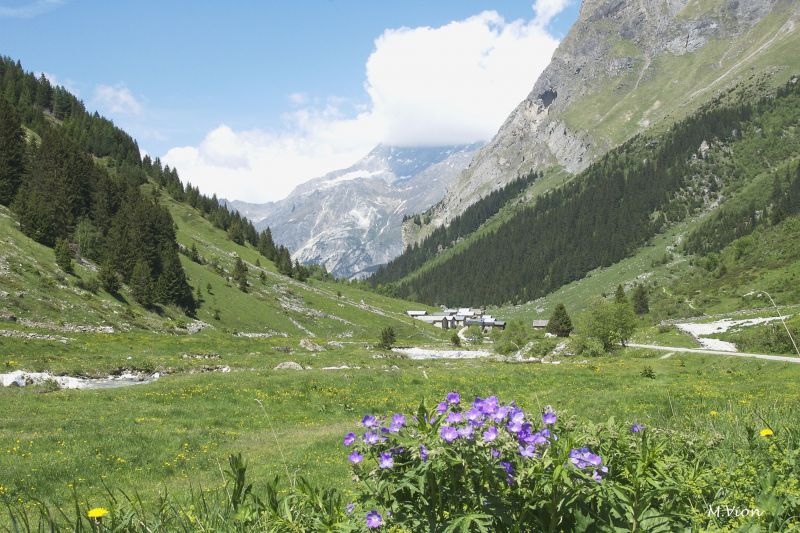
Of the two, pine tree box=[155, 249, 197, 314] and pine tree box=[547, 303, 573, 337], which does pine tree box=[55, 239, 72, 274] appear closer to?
pine tree box=[155, 249, 197, 314]

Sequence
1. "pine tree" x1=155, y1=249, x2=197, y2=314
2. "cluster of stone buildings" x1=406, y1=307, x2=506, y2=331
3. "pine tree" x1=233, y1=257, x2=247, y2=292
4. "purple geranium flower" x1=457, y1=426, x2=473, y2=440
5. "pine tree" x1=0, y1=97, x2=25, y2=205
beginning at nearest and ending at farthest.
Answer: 1. "purple geranium flower" x1=457, y1=426, x2=473, y2=440
2. "pine tree" x1=0, y1=97, x2=25, y2=205
3. "pine tree" x1=155, y1=249, x2=197, y2=314
4. "pine tree" x1=233, y1=257, x2=247, y2=292
5. "cluster of stone buildings" x1=406, y1=307, x2=506, y2=331

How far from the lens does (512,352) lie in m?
74.8

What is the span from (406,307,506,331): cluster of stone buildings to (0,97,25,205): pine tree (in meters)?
103

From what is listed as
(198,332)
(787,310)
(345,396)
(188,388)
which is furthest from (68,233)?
(787,310)

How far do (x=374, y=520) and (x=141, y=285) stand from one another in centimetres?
7307

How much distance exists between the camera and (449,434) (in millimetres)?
3434

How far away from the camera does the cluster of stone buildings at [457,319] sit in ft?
515

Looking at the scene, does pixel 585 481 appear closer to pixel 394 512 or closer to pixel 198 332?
pixel 394 512

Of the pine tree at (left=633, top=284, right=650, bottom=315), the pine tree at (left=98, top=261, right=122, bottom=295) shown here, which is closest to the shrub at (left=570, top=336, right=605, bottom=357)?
the pine tree at (left=633, top=284, right=650, bottom=315)

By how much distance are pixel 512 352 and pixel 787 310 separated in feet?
110

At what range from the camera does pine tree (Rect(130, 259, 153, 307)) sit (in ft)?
222

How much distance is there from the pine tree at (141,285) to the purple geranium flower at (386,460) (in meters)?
72.7

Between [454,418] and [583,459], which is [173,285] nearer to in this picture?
[454,418]

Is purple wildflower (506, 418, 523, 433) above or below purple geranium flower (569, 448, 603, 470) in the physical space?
above
